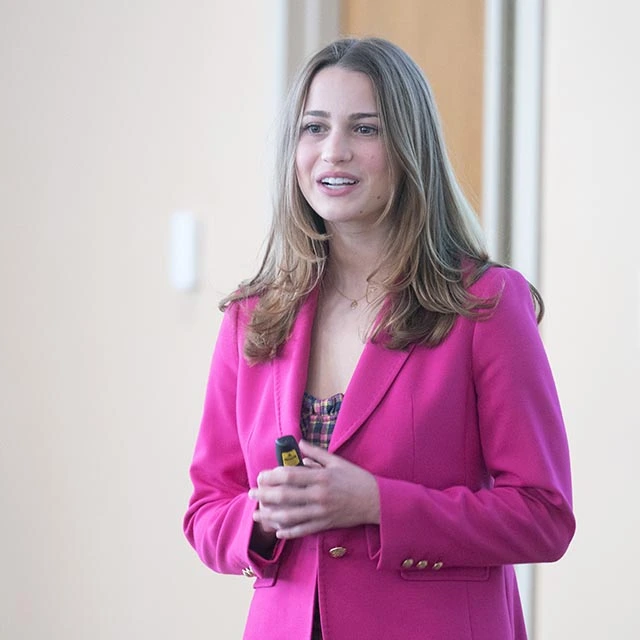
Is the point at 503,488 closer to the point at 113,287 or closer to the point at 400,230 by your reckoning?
the point at 400,230

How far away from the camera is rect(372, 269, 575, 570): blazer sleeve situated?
141cm

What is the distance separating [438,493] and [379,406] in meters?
0.13

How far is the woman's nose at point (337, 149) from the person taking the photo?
1.51 meters

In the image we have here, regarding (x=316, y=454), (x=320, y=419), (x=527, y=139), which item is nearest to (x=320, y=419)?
(x=320, y=419)

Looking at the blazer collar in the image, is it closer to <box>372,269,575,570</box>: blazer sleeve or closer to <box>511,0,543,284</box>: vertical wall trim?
<box>372,269,575,570</box>: blazer sleeve

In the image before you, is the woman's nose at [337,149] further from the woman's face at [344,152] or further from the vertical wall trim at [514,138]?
the vertical wall trim at [514,138]

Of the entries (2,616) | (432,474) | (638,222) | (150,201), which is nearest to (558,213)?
(638,222)

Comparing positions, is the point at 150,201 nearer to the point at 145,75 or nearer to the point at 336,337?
the point at 145,75

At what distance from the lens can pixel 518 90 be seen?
279 cm

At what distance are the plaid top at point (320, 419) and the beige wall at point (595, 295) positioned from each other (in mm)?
1086

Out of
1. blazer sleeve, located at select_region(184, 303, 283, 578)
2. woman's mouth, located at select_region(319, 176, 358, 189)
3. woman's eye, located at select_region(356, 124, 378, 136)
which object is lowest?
blazer sleeve, located at select_region(184, 303, 283, 578)

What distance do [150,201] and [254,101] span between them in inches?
15.0

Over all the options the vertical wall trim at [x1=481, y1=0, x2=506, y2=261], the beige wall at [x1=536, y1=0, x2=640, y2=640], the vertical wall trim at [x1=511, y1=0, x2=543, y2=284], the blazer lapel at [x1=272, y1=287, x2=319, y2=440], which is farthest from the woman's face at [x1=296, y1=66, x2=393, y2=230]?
the vertical wall trim at [x1=481, y1=0, x2=506, y2=261]

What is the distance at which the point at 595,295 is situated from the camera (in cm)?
252
